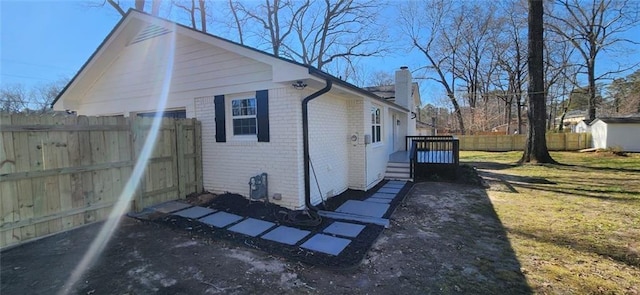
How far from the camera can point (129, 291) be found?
2.92 meters

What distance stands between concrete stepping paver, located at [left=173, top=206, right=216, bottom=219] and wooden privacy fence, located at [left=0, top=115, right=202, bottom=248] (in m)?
0.80

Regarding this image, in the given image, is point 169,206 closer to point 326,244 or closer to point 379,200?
point 326,244

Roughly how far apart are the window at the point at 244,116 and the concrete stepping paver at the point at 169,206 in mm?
1830

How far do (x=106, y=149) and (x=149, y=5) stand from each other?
12.4 meters

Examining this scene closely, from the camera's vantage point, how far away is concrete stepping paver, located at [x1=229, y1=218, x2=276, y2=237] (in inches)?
181

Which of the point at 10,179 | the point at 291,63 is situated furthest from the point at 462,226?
the point at 10,179

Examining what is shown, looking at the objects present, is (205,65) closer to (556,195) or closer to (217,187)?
(217,187)

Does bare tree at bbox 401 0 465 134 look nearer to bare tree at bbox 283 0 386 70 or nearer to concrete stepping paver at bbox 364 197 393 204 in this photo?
bare tree at bbox 283 0 386 70

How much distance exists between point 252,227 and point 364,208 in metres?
2.43

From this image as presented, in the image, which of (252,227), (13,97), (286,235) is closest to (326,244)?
(286,235)

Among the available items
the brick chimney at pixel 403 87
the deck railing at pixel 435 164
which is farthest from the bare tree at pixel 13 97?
the deck railing at pixel 435 164

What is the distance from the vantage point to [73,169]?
459cm

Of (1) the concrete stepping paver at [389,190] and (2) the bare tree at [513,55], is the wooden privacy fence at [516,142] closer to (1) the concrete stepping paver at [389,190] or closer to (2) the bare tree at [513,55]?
(2) the bare tree at [513,55]

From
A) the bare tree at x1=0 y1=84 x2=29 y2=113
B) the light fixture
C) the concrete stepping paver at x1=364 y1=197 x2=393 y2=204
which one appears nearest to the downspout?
the light fixture
